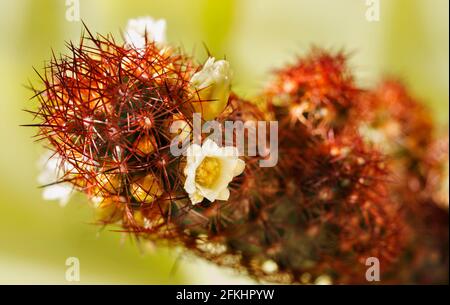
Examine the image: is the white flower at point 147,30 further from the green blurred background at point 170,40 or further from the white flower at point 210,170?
the green blurred background at point 170,40

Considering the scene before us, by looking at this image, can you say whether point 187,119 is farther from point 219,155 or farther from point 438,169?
point 438,169

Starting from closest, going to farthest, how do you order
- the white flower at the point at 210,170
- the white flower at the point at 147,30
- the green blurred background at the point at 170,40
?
the white flower at the point at 210,170, the white flower at the point at 147,30, the green blurred background at the point at 170,40

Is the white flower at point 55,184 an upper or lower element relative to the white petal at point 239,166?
lower

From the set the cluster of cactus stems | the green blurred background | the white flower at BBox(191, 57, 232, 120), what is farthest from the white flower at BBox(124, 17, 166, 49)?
the green blurred background

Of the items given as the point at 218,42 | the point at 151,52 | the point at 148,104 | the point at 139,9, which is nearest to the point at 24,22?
the point at 139,9

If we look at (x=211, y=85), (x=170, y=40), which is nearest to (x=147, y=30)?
(x=211, y=85)

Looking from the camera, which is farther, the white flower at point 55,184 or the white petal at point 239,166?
the white flower at point 55,184

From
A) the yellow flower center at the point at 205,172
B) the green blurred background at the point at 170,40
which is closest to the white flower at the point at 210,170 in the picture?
the yellow flower center at the point at 205,172
